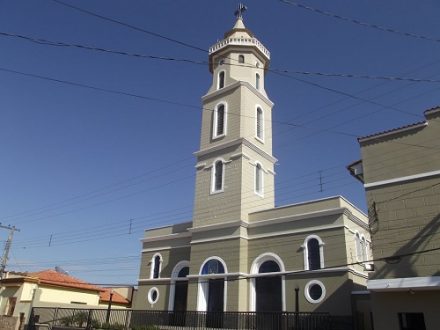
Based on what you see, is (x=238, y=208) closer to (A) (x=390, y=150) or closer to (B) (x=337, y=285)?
(B) (x=337, y=285)

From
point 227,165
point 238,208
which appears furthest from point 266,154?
point 238,208

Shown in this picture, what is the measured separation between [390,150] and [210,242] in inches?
529

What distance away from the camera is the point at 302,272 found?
73.7 ft

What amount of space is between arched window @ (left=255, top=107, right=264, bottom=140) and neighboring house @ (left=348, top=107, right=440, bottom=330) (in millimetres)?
13080

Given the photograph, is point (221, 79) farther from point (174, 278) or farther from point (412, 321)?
point (412, 321)

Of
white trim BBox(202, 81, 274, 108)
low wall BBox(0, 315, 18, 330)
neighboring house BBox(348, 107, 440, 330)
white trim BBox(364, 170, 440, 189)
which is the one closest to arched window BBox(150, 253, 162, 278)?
low wall BBox(0, 315, 18, 330)

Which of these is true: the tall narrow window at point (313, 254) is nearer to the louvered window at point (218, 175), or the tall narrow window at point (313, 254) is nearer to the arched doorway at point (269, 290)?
the arched doorway at point (269, 290)

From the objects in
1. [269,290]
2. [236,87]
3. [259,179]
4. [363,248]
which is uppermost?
[236,87]

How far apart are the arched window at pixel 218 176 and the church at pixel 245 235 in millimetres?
72

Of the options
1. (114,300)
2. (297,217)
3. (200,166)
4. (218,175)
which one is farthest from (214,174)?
(114,300)

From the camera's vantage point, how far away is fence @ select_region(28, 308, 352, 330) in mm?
19203

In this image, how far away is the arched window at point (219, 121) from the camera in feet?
98.2

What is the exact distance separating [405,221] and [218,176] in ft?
49.0

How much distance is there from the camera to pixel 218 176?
93.9 feet
